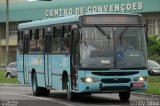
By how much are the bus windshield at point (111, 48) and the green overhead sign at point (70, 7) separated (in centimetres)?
6248

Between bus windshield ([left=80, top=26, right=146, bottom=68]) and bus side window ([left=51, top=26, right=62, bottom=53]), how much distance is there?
2345mm

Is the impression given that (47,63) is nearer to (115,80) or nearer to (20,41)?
(20,41)

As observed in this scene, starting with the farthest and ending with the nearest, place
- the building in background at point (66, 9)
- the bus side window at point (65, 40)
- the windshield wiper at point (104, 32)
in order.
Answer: the building in background at point (66, 9)
the bus side window at point (65, 40)
the windshield wiper at point (104, 32)

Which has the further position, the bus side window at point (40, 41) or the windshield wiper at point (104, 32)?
the bus side window at point (40, 41)

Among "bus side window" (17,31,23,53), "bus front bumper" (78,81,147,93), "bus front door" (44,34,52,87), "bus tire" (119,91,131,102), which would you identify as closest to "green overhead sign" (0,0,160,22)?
"bus side window" (17,31,23,53)

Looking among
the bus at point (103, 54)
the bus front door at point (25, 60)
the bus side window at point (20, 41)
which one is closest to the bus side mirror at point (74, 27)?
the bus at point (103, 54)

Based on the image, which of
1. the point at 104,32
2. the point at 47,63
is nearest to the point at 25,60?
the point at 47,63

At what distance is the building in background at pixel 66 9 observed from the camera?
84.3 meters

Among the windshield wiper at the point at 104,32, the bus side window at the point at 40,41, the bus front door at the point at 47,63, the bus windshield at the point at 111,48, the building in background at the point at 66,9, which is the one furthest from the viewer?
the building in background at the point at 66,9

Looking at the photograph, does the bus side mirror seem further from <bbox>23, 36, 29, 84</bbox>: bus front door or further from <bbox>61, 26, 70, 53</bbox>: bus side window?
<bbox>23, 36, 29, 84</bbox>: bus front door

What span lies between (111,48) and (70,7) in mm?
73812

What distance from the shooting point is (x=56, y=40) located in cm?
2270

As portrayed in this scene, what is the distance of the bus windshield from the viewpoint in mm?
19969

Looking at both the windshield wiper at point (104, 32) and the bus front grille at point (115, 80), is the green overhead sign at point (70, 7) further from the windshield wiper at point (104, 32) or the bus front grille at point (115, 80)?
the bus front grille at point (115, 80)
